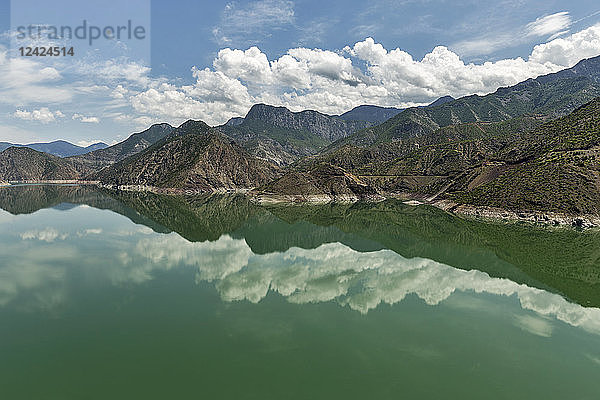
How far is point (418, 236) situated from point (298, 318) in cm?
5599

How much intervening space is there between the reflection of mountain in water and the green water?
68 cm

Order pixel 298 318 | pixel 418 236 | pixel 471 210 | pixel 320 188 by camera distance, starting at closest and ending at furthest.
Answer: pixel 298 318 → pixel 418 236 → pixel 471 210 → pixel 320 188

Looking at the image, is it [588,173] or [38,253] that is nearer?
[38,253]

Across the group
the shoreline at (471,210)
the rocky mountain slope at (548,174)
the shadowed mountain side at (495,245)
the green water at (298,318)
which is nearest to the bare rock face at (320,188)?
the shoreline at (471,210)

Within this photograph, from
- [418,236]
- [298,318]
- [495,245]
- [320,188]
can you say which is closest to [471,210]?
[418,236]

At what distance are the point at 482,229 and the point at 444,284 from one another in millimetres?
48081

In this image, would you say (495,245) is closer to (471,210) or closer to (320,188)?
(471,210)

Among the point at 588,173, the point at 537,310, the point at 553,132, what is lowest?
the point at 537,310

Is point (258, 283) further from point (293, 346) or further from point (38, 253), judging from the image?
point (38, 253)

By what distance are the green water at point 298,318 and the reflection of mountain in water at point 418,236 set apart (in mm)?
680

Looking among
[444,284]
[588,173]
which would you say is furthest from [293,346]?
[588,173]

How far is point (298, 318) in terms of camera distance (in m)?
32.9

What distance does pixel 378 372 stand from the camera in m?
23.2

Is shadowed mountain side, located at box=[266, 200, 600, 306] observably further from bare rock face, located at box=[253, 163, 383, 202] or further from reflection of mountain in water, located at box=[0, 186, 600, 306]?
bare rock face, located at box=[253, 163, 383, 202]
